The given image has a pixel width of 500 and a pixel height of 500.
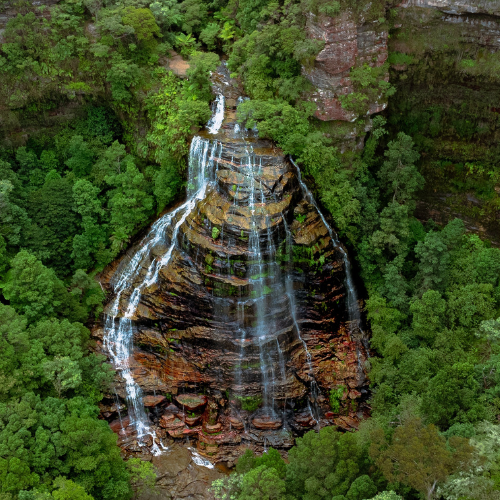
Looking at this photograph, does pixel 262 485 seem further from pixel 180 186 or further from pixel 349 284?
pixel 180 186

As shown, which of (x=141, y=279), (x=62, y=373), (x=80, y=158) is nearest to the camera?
(x=62, y=373)

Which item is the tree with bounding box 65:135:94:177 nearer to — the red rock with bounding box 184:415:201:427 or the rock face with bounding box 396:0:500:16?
the red rock with bounding box 184:415:201:427

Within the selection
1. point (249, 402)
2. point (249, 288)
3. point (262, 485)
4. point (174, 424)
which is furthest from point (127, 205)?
point (262, 485)

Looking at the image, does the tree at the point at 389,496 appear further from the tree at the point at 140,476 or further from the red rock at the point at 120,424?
the red rock at the point at 120,424

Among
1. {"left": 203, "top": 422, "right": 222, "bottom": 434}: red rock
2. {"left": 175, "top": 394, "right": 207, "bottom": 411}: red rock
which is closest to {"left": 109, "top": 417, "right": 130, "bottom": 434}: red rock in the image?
{"left": 175, "top": 394, "right": 207, "bottom": 411}: red rock

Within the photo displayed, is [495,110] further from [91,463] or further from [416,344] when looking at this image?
[91,463]
